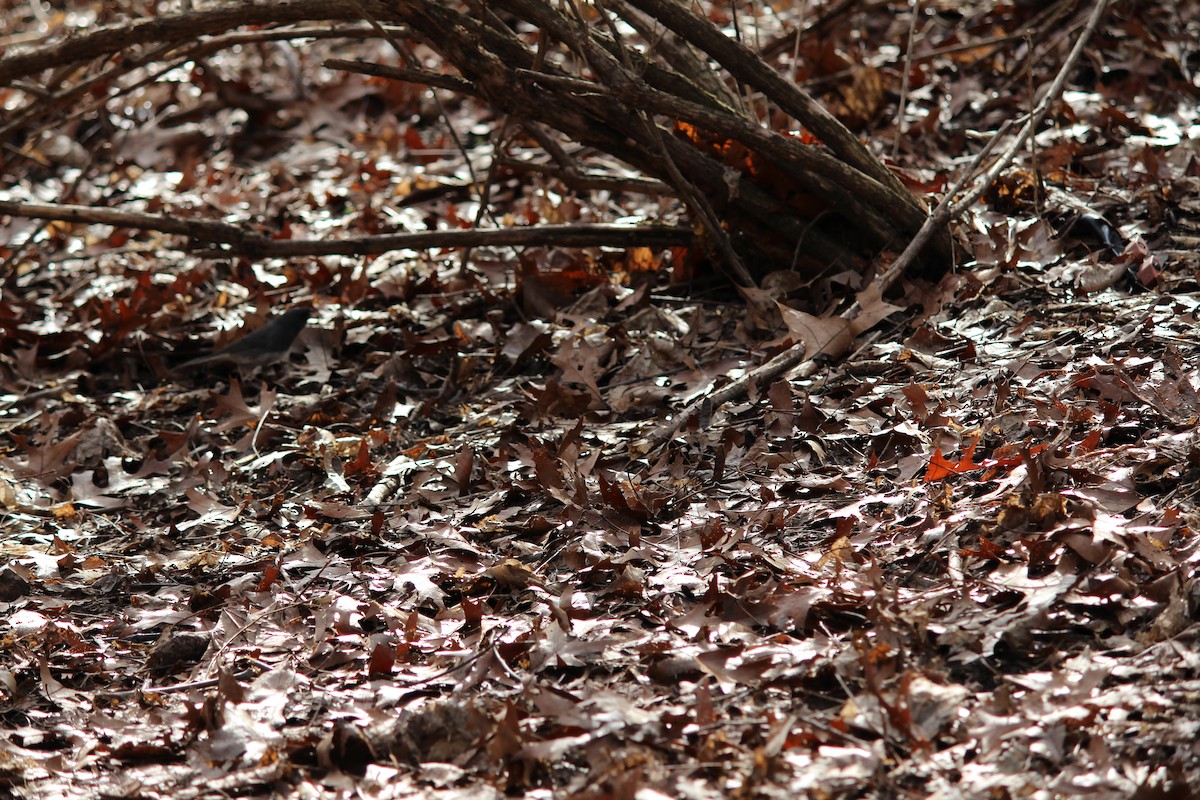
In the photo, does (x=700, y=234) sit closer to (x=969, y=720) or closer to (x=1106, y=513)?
(x=1106, y=513)

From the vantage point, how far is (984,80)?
555 cm

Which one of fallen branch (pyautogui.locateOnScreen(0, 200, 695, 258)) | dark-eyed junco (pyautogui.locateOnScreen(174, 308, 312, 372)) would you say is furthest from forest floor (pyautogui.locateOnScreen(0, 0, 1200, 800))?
fallen branch (pyautogui.locateOnScreen(0, 200, 695, 258))

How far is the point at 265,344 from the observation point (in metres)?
4.45

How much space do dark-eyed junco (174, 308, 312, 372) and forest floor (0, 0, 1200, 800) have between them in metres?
0.07

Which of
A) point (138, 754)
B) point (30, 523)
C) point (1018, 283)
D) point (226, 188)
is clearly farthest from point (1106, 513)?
point (226, 188)

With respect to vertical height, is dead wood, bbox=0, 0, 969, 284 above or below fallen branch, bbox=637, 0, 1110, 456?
above

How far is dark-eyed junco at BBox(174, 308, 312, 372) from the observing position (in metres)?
4.43

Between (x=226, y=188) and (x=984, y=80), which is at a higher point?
(x=984, y=80)

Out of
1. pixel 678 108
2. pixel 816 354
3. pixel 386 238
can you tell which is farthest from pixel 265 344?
pixel 816 354

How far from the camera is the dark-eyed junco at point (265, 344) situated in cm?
443

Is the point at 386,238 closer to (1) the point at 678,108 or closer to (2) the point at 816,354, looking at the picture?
(1) the point at 678,108

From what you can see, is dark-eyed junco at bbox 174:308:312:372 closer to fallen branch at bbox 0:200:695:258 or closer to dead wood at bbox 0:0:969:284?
fallen branch at bbox 0:200:695:258

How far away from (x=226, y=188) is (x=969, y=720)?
5.12 m

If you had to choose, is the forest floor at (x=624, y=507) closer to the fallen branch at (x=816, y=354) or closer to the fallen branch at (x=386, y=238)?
the fallen branch at (x=816, y=354)
